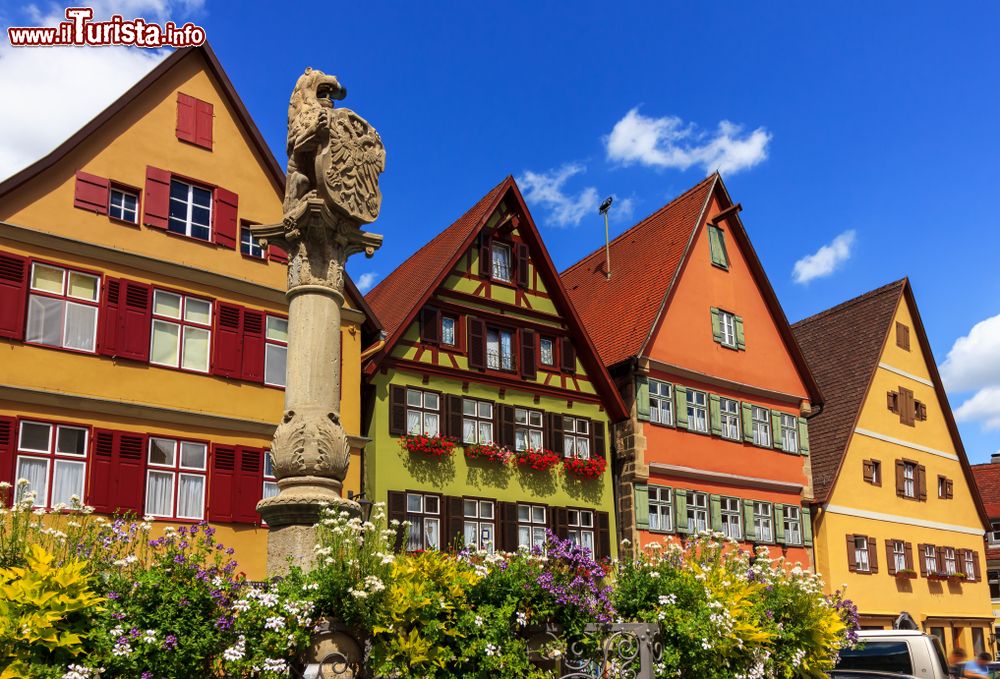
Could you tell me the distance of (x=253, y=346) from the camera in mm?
19094

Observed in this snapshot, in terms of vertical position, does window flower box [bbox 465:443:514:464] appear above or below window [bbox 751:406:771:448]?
below

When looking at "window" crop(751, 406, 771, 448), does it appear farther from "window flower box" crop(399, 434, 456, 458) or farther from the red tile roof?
"window flower box" crop(399, 434, 456, 458)

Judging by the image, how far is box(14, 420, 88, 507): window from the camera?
16016mm

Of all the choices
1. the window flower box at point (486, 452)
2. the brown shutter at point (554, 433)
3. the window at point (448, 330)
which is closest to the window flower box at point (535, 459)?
the window flower box at point (486, 452)

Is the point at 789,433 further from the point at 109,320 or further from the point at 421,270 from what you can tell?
the point at 109,320

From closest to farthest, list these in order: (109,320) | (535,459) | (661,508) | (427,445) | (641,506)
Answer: (109,320), (427,445), (535,459), (641,506), (661,508)

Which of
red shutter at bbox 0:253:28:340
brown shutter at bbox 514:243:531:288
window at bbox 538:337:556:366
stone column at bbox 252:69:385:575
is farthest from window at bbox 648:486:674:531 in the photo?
stone column at bbox 252:69:385:575

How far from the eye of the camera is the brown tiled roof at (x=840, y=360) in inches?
1187

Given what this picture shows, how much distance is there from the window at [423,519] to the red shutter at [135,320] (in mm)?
5720

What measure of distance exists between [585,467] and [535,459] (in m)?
1.44

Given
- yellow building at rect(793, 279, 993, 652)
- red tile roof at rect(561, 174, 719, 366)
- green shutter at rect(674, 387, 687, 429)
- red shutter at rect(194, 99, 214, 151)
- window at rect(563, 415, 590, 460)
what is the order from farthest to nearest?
yellow building at rect(793, 279, 993, 652) → red tile roof at rect(561, 174, 719, 366) → green shutter at rect(674, 387, 687, 429) → window at rect(563, 415, 590, 460) → red shutter at rect(194, 99, 214, 151)

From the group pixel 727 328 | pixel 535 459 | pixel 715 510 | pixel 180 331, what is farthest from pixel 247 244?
pixel 727 328

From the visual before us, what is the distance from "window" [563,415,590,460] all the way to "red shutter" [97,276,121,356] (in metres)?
10.0

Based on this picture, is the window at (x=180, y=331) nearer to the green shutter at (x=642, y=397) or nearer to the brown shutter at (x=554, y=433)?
the brown shutter at (x=554, y=433)
